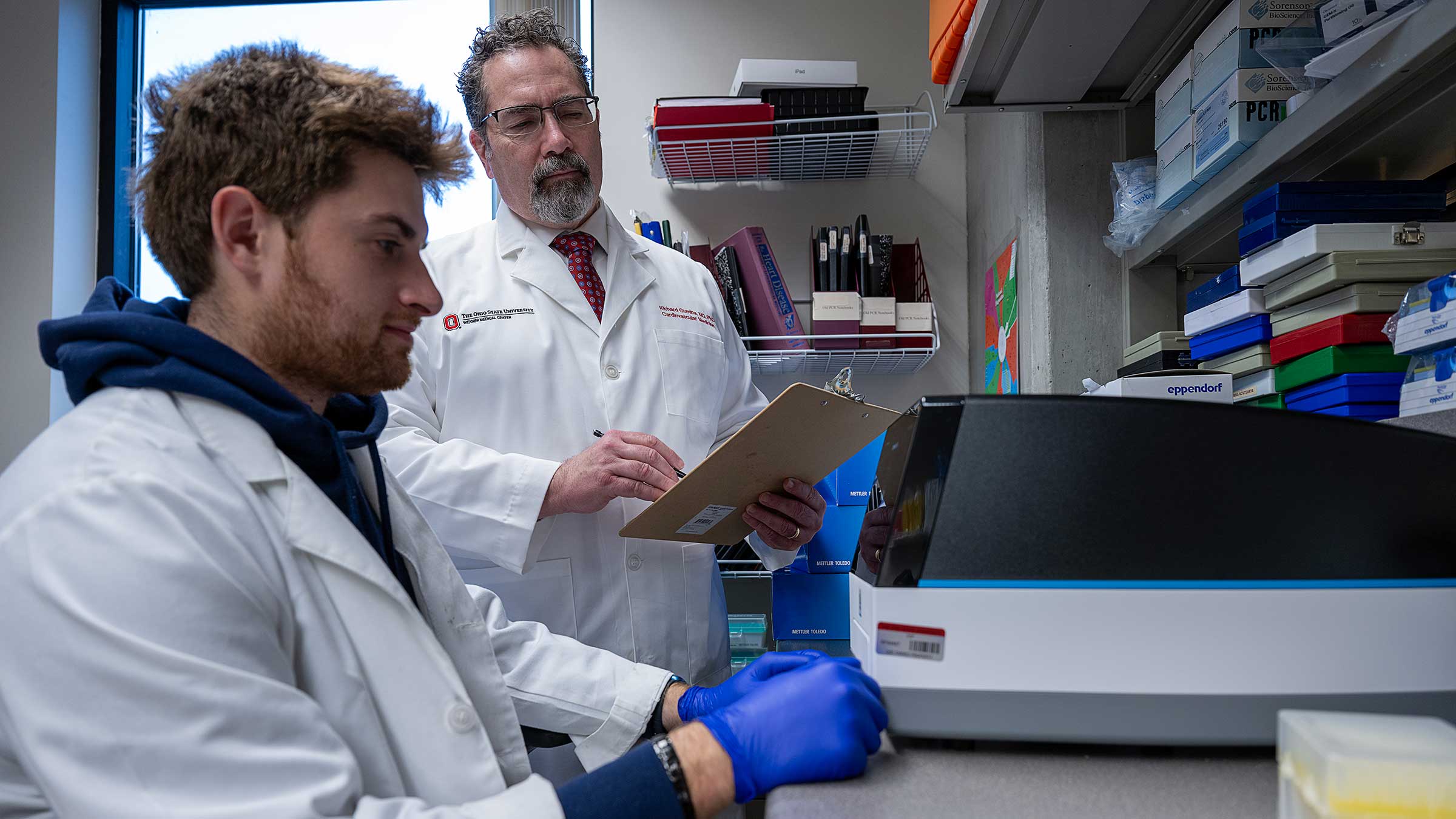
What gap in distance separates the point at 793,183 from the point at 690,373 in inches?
38.0

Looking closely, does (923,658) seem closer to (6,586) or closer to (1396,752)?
(1396,752)

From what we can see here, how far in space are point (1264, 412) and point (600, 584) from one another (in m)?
1.04

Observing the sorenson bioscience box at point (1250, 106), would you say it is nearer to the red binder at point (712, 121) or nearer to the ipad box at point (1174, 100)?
the ipad box at point (1174, 100)

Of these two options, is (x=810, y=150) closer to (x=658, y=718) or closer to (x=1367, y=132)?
(x=1367, y=132)

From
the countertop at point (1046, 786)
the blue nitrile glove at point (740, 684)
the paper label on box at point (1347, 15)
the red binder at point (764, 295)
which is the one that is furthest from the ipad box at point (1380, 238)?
the red binder at point (764, 295)

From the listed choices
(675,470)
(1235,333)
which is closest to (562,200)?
(675,470)

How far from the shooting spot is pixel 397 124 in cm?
92

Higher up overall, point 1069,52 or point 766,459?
point 1069,52

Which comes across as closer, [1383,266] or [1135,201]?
[1383,266]

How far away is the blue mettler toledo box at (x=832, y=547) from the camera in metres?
1.82

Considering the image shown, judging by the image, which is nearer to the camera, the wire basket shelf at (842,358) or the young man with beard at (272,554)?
the young man with beard at (272,554)

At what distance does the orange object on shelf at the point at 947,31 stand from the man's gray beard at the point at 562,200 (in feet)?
2.15

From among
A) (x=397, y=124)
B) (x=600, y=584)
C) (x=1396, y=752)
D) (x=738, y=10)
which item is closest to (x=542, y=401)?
(x=600, y=584)

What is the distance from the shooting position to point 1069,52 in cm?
150
